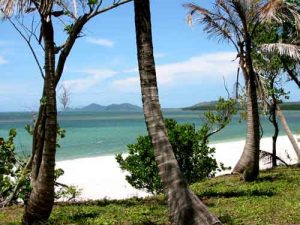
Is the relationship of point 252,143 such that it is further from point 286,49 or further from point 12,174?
point 12,174

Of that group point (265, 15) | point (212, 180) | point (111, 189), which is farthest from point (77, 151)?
point (265, 15)

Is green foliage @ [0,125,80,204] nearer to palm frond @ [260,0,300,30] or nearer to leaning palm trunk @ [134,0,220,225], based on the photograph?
leaning palm trunk @ [134,0,220,225]

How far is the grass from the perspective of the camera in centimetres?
938

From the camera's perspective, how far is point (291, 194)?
12375mm

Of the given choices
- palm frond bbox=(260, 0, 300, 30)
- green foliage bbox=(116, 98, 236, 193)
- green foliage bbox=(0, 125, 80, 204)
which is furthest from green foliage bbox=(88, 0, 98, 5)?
green foliage bbox=(116, 98, 236, 193)

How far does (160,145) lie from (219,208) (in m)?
3.61

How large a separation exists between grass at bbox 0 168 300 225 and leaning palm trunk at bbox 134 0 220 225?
1669 millimetres

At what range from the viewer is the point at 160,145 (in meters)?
7.65

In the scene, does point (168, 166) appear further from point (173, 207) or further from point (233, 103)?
point (233, 103)

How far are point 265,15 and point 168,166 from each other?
7.73 meters

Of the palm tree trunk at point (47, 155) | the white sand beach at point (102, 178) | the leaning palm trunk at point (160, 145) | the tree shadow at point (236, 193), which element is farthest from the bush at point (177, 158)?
the leaning palm trunk at point (160, 145)

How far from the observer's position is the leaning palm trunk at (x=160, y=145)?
24.6 feet

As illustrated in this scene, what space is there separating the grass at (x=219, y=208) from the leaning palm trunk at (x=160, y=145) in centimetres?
167

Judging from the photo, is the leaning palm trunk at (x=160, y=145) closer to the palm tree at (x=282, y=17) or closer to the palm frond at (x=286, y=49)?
the palm tree at (x=282, y=17)
